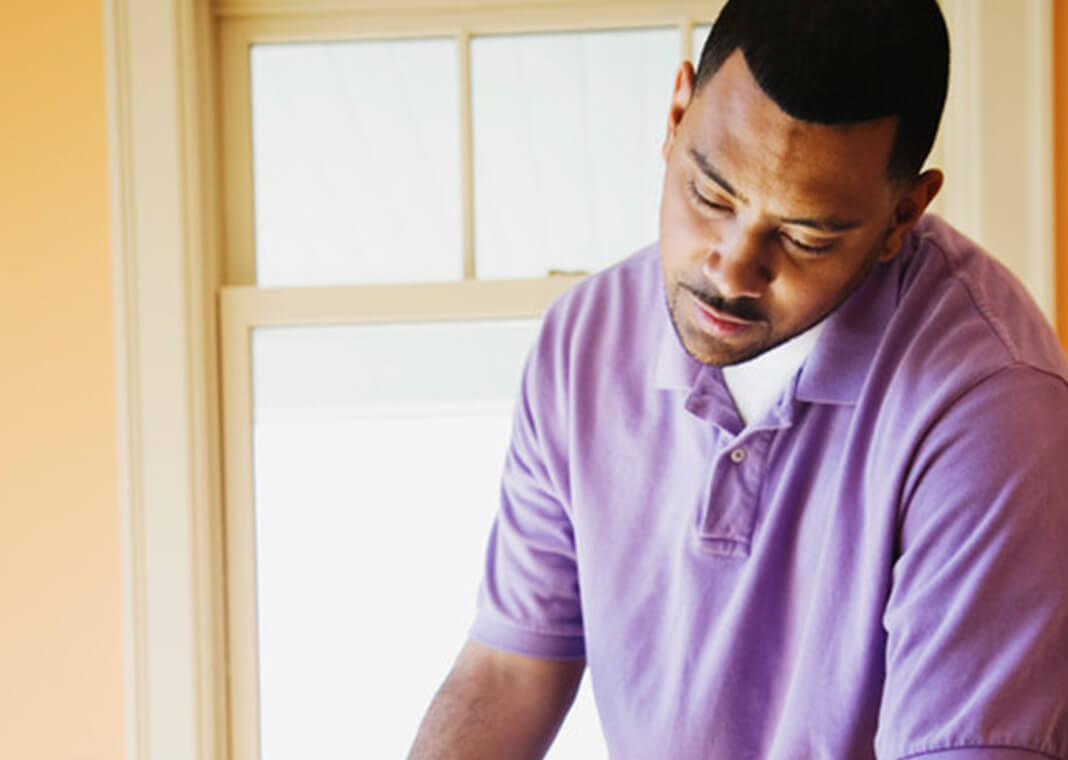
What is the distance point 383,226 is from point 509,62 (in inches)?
14.5

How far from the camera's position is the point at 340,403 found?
255 cm

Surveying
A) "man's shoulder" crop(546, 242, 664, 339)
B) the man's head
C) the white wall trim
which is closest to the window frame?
the white wall trim

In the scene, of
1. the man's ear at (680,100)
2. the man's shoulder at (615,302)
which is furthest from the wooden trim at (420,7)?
the man's ear at (680,100)

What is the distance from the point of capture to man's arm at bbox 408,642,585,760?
1.38 meters

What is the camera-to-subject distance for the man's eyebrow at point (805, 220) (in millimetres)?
1118

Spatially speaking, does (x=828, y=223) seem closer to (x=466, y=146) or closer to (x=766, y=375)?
Result: (x=766, y=375)

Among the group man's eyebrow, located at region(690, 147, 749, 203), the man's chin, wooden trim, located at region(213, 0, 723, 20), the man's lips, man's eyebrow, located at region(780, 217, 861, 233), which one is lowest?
the man's chin

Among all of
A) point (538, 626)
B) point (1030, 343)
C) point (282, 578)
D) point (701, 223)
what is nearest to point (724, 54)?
point (701, 223)

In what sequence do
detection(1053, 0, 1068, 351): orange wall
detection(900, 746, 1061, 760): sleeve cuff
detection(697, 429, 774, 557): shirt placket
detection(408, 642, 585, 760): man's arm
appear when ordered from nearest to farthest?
1. detection(900, 746, 1061, 760): sleeve cuff
2. detection(697, 429, 774, 557): shirt placket
3. detection(408, 642, 585, 760): man's arm
4. detection(1053, 0, 1068, 351): orange wall

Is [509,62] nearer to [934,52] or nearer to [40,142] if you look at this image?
[40,142]

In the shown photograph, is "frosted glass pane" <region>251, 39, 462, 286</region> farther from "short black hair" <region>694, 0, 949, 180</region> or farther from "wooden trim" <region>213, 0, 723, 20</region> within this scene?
"short black hair" <region>694, 0, 949, 180</region>

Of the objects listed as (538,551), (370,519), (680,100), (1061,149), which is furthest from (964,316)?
(370,519)

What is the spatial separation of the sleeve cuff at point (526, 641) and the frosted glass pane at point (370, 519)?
1.10 metres

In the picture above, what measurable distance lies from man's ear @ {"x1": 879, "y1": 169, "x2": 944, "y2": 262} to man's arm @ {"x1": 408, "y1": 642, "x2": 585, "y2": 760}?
0.55 m
